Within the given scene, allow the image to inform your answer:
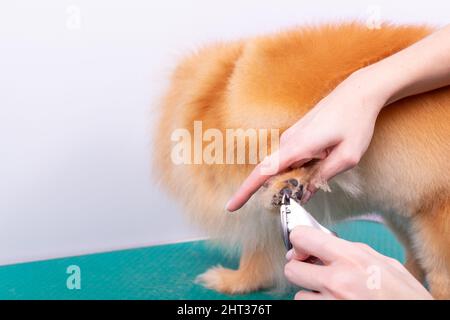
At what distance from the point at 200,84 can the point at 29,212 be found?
1.76 ft

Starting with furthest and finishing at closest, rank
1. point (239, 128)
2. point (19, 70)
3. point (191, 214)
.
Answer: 1. point (19, 70)
2. point (191, 214)
3. point (239, 128)

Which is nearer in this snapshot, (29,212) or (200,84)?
(200,84)

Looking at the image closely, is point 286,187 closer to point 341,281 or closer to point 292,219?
point 292,219

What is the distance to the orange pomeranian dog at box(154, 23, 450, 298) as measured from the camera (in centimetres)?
65

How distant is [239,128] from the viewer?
27.1 inches

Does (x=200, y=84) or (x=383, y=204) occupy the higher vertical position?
(x=200, y=84)

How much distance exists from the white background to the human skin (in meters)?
0.44

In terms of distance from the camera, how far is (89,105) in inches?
42.8

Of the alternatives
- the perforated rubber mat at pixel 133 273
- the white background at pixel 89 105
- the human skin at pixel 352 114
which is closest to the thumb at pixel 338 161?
the human skin at pixel 352 114

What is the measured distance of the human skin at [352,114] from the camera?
1.87 feet

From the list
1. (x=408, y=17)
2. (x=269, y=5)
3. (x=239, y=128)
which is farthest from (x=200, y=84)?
(x=408, y=17)

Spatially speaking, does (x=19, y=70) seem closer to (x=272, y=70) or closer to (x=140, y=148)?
(x=140, y=148)

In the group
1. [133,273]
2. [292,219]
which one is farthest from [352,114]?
[133,273]

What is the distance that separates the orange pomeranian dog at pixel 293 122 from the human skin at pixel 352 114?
0.03 m
